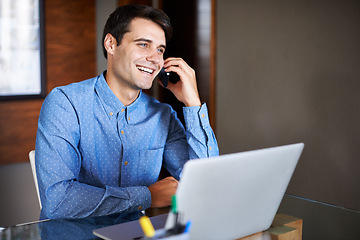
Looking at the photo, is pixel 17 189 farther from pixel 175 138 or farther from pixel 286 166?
pixel 286 166

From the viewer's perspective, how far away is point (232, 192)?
103 centimetres

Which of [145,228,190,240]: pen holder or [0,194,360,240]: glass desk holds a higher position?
[145,228,190,240]: pen holder

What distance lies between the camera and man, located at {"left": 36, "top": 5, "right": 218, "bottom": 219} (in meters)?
1.61

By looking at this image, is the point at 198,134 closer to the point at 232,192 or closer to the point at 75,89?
the point at 75,89

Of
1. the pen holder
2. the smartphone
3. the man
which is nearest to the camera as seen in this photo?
the pen holder

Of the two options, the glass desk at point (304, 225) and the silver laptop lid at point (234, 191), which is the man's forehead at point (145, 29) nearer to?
the glass desk at point (304, 225)

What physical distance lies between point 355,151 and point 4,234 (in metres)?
2.39

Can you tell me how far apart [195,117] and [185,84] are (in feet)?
0.49

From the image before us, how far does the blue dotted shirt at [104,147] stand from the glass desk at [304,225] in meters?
0.09

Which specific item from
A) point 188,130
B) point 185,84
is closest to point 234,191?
point 188,130

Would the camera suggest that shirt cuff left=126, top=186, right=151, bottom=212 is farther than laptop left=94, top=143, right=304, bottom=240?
Yes

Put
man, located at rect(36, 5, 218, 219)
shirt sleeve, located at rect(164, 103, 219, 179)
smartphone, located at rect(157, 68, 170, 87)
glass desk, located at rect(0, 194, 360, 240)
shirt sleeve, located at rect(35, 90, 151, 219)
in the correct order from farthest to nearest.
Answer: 1. smartphone, located at rect(157, 68, 170, 87)
2. shirt sleeve, located at rect(164, 103, 219, 179)
3. man, located at rect(36, 5, 218, 219)
4. shirt sleeve, located at rect(35, 90, 151, 219)
5. glass desk, located at rect(0, 194, 360, 240)

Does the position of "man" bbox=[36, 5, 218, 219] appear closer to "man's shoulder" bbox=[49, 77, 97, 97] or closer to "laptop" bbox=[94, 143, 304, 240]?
"man's shoulder" bbox=[49, 77, 97, 97]

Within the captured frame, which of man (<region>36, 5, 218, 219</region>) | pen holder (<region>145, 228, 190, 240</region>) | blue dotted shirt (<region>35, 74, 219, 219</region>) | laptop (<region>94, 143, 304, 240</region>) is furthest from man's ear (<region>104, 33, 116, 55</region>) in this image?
pen holder (<region>145, 228, 190, 240</region>)
